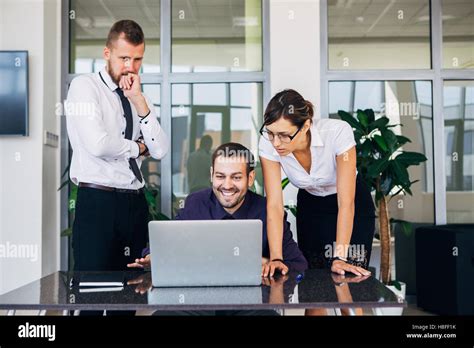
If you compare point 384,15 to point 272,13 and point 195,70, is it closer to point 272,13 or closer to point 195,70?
point 272,13

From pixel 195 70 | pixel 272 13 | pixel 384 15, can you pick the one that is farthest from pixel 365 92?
pixel 195 70

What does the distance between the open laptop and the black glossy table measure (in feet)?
0.12

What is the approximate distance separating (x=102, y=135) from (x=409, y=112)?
3064 millimetres

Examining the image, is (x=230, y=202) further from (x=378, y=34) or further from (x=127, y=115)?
(x=378, y=34)

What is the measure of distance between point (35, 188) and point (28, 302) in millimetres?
2889

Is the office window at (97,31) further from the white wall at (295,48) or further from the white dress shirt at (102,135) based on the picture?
the white dress shirt at (102,135)

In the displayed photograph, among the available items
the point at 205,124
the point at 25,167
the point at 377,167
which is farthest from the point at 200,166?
the point at 377,167

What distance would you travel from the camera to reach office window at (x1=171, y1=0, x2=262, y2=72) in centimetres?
466

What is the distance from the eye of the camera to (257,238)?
1.74m

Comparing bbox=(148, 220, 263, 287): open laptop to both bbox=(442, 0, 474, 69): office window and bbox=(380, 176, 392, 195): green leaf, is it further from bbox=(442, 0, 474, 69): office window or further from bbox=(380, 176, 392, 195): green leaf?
bbox=(442, 0, 474, 69): office window

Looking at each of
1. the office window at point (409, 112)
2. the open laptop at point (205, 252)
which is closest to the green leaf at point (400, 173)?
the office window at point (409, 112)

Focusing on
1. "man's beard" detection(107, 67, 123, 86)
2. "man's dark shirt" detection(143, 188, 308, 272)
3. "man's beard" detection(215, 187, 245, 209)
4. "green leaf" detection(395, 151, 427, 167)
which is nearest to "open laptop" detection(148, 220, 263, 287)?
"man's dark shirt" detection(143, 188, 308, 272)

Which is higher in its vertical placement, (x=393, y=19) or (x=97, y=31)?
(x=393, y=19)

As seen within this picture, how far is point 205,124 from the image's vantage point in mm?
4668
